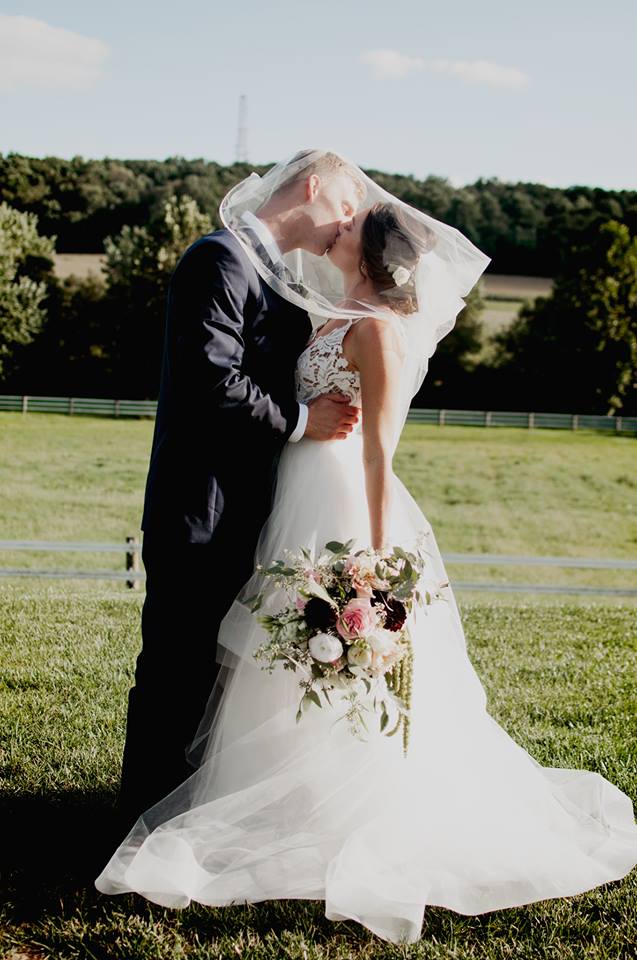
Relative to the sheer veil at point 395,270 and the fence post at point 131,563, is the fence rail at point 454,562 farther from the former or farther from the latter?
the sheer veil at point 395,270

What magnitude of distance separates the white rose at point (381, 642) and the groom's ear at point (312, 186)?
171 cm

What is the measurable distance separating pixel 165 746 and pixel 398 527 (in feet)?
4.08

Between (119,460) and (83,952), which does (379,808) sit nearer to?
(83,952)

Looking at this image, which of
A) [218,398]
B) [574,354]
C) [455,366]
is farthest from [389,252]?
[574,354]

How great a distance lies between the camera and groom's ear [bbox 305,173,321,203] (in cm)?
370

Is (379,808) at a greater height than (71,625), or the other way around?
(379,808)

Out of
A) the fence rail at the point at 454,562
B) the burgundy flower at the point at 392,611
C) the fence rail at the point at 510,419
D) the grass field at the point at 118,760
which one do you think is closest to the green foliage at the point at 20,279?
the fence rail at the point at 510,419

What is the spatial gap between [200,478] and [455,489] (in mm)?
20732

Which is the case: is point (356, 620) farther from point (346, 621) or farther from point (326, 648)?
point (326, 648)

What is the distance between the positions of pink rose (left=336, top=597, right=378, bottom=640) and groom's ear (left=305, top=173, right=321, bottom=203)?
63.6 inches

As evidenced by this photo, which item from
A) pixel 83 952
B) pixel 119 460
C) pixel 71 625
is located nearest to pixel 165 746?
pixel 83 952

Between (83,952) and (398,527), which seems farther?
(398,527)

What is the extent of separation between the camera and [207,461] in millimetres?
3572

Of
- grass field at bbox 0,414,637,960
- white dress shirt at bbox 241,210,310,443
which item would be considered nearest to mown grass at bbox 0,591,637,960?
grass field at bbox 0,414,637,960
